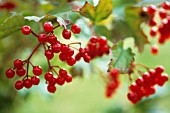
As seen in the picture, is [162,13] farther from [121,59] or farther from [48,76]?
[48,76]

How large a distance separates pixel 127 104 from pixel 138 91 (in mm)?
1064

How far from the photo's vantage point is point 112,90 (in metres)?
1.31

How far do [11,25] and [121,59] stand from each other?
0.27 m

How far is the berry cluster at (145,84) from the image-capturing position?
0.94 m

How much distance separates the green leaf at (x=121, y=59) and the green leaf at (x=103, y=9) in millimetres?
91

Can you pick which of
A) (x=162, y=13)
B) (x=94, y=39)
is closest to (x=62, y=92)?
(x=162, y=13)

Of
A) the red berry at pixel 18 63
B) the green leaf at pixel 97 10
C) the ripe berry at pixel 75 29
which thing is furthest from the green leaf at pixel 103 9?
the red berry at pixel 18 63

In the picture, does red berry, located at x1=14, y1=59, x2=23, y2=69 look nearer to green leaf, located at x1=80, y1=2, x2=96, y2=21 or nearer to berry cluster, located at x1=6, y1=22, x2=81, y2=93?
berry cluster, located at x1=6, y1=22, x2=81, y2=93

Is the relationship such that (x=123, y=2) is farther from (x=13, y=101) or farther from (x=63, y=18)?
(x=13, y=101)

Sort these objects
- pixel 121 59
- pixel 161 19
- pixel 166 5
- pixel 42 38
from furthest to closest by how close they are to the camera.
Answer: pixel 161 19
pixel 166 5
pixel 121 59
pixel 42 38

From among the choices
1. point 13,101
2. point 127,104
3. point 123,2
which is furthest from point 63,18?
point 127,104

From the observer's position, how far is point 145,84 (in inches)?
37.3

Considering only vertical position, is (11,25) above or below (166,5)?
below

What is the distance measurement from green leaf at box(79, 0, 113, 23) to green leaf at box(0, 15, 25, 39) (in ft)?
0.49
